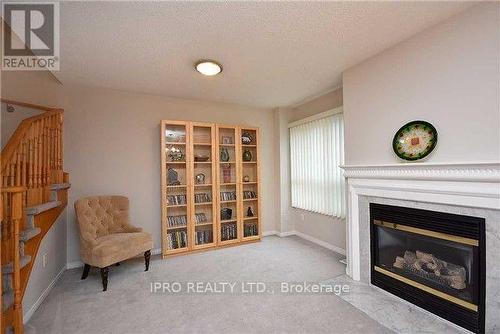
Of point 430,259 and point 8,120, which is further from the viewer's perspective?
point 8,120

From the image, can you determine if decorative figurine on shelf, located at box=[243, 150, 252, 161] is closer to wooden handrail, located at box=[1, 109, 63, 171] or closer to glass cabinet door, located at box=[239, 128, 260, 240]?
glass cabinet door, located at box=[239, 128, 260, 240]

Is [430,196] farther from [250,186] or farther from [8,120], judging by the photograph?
[8,120]

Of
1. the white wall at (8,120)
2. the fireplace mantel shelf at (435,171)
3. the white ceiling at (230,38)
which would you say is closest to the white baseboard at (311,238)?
the fireplace mantel shelf at (435,171)

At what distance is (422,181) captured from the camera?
2.11 meters

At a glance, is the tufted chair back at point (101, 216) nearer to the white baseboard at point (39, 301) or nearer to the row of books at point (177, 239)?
the white baseboard at point (39, 301)

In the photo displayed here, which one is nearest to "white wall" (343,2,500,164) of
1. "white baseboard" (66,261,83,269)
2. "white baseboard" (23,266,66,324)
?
"white baseboard" (23,266,66,324)

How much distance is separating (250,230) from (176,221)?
4.48 feet

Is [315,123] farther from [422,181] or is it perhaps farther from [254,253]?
[254,253]

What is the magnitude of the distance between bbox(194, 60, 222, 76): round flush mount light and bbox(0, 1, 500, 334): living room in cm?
3

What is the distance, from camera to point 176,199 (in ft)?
12.3

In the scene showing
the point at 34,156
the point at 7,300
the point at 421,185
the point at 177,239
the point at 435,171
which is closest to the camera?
the point at 7,300

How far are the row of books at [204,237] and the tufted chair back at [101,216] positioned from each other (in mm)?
1114

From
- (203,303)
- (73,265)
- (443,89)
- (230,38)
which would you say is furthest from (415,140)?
(73,265)

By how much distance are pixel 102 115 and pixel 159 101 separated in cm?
86
